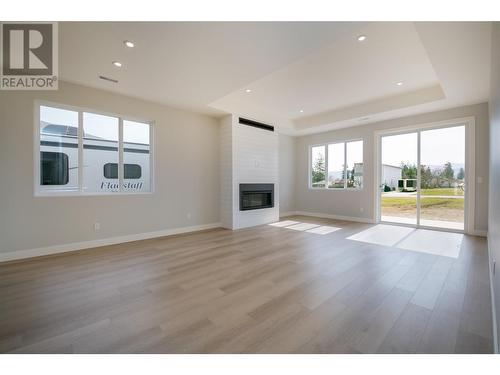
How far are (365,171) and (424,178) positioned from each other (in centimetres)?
132

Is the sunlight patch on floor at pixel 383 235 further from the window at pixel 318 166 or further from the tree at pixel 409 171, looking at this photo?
the window at pixel 318 166

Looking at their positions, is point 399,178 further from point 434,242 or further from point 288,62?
point 288,62

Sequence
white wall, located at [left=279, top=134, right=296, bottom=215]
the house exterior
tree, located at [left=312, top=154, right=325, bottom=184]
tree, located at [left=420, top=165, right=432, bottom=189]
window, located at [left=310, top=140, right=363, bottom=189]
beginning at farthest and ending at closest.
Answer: white wall, located at [left=279, top=134, right=296, bottom=215], tree, located at [left=312, top=154, right=325, bottom=184], window, located at [left=310, top=140, right=363, bottom=189], the house exterior, tree, located at [left=420, top=165, right=432, bottom=189]

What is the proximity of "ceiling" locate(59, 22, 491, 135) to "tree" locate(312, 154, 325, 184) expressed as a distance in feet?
7.69

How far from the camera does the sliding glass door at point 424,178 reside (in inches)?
187

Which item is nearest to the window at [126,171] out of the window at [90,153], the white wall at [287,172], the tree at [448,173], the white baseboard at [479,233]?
the window at [90,153]

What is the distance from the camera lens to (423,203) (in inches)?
204

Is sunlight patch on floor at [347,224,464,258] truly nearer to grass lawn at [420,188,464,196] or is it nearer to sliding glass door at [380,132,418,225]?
sliding glass door at [380,132,418,225]

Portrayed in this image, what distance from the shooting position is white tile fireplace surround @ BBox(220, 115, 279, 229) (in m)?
5.27

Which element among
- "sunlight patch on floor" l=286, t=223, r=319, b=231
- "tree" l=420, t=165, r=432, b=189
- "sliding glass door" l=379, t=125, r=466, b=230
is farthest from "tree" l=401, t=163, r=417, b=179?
"sunlight patch on floor" l=286, t=223, r=319, b=231

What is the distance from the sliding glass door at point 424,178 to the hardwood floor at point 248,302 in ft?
5.68

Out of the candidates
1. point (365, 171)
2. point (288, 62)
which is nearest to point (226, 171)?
point (288, 62)
